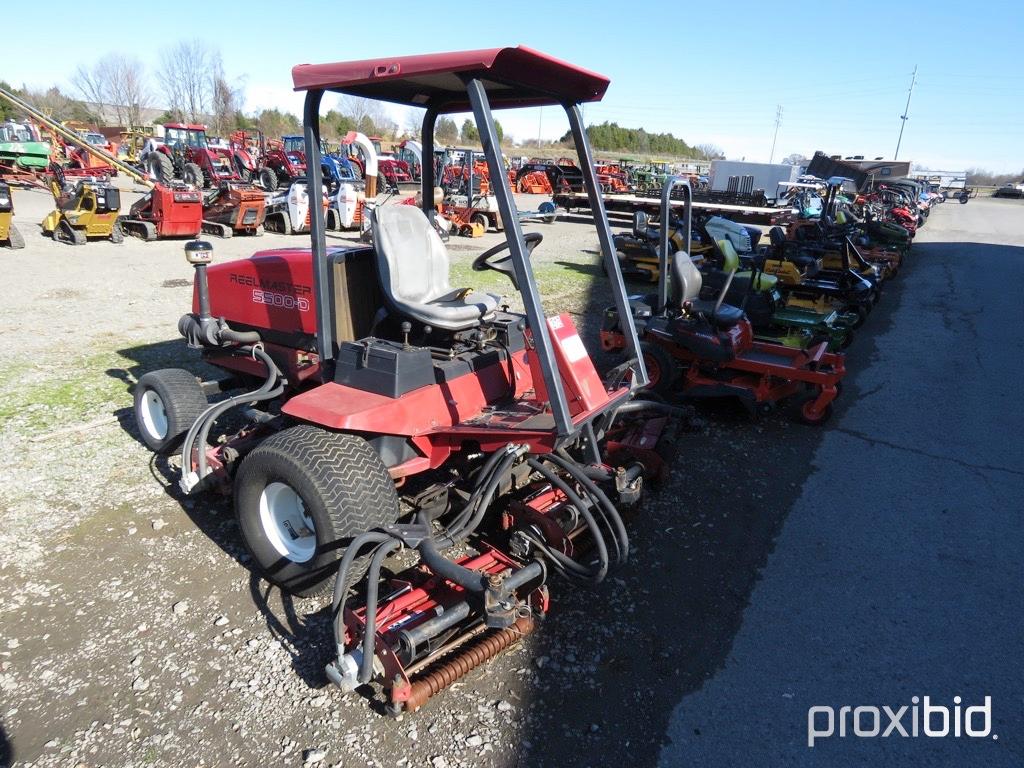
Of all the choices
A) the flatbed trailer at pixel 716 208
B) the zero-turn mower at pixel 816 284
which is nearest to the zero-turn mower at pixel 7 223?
the zero-turn mower at pixel 816 284

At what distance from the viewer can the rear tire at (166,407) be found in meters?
3.69

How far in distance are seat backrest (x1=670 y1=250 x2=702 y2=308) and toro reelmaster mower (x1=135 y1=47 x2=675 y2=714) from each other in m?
1.66

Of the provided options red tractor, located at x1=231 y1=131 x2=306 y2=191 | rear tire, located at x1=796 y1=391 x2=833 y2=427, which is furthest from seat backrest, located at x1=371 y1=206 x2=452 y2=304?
red tractor, located at x1=231 y1=131 x2=306 y2=191

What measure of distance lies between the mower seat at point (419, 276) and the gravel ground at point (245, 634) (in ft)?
4.55

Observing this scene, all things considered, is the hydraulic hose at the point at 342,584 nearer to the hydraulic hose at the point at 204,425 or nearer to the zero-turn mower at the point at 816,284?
the hydraulic hose at the point at 204,425

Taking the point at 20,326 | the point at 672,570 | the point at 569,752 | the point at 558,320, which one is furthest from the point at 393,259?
the point at 20,326

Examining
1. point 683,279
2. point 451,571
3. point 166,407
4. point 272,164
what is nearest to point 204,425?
point 166,407

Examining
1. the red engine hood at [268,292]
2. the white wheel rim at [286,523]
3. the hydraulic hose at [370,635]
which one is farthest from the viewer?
the red engine hood at [268,292]

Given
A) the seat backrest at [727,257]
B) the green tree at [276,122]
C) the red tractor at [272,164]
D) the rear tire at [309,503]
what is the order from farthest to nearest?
the green tree at [276,122]
the red tractor at [272,164]
the seat backrest at [727,257]
the rear tire at [309,503]

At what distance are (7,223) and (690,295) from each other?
10603 millimetres

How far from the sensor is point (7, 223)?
10.0 m

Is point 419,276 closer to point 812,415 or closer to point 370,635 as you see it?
point 370,635

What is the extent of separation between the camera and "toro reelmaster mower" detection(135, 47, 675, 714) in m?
2.37

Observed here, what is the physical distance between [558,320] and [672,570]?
4.41 ft
